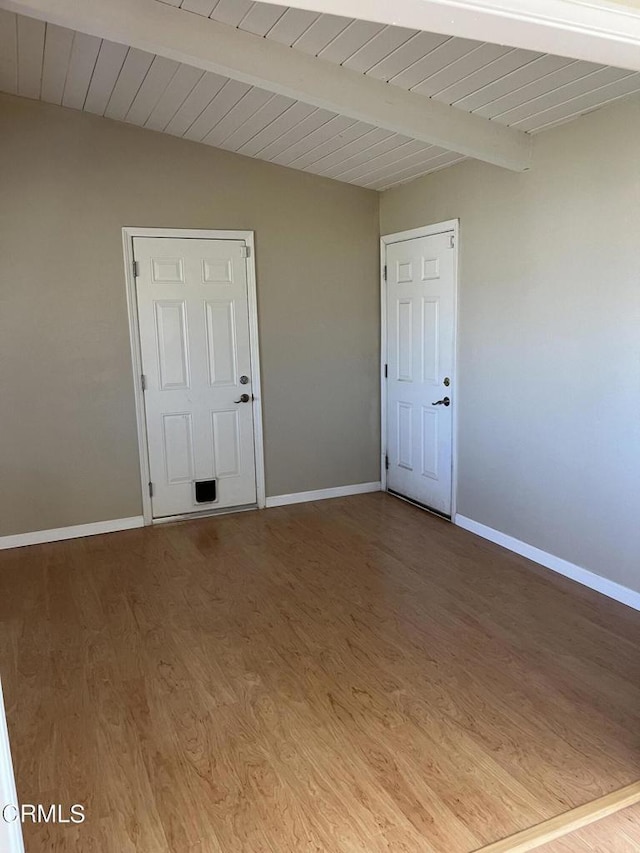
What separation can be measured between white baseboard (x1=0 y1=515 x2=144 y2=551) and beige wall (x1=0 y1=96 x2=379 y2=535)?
51 mm

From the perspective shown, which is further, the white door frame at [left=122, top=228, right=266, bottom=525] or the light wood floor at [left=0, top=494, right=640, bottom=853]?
the white door frame at [left=122, top=228, right=266, bottom=525]

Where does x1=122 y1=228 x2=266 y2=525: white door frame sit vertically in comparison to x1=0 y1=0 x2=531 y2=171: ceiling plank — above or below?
below

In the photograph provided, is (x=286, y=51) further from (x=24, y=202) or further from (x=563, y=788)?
(x=563, y=788)

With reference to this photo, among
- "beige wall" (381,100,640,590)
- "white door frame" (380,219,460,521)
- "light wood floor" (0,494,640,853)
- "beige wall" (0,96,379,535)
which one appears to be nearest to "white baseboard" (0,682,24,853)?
"light wood floor" (0,494,640,853)

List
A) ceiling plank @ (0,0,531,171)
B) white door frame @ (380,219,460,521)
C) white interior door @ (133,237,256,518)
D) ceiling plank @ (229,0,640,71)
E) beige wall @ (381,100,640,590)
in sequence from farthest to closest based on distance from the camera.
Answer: white interior door @ (133,237,256,518) < white door frame @ (380,219,460,521) < beige wall @ (381,100,640,590) < ceiling plank @ (0,0,531,171) < ceiling plank @ (229,0,640,71)

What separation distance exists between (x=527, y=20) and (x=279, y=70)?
1709 millimetres

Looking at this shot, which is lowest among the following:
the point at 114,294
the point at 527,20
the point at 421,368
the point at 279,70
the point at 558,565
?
the point at 558,565

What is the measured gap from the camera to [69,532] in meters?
4.36

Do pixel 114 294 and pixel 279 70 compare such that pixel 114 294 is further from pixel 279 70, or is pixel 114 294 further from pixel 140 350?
pixel 279 70

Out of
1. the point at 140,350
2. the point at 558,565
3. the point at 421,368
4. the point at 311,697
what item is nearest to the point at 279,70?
the point at 140,350

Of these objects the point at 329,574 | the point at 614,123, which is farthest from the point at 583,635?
the point at 614,123

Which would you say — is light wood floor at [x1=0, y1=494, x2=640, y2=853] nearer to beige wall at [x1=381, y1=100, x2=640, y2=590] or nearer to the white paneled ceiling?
beige wall at [x1=381, y1=100, x2=640, y2=590]

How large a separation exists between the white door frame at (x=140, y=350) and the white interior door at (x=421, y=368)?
1.08 metres

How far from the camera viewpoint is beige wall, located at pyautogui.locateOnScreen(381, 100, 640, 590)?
3.08 m
